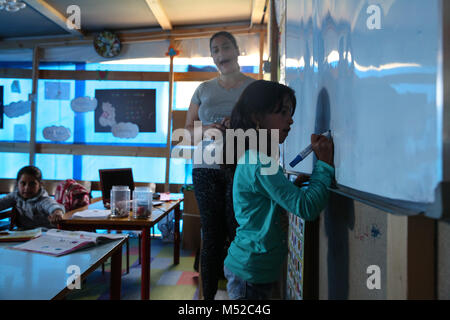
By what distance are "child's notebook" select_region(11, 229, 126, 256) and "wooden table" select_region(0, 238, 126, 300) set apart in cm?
2

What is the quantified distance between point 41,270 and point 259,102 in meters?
0.80

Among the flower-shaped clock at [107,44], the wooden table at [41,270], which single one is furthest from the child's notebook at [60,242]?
the flower-shaped clock at [107,44]

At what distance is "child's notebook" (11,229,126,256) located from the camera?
3.48ft

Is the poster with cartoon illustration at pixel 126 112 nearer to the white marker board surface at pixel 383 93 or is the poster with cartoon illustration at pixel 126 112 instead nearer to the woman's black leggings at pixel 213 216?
the woman's black leggings at pixel 213 216

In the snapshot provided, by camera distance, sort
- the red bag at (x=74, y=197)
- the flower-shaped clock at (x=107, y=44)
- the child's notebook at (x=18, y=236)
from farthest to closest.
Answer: the flower-shaped clock at (x=107, y=44), the red bag at (x=74, y=197), the child's notebook at (x=18, y=236)

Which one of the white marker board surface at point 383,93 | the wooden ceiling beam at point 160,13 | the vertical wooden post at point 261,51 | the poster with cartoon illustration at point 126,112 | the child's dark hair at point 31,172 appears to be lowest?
the child's dark hair at point 31,172

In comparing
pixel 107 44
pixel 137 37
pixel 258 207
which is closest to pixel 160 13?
pixel 137 37

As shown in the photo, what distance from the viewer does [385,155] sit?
0.47 metres

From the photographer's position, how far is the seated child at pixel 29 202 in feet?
7.57

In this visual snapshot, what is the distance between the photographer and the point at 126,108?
12.6 feet

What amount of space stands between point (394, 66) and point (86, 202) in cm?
260

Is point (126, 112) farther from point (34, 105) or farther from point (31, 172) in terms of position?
point (31, 172)

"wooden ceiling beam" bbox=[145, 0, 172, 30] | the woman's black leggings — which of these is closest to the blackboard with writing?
"wooden ceiling beam" bbox=[145, 0, 172, 30]

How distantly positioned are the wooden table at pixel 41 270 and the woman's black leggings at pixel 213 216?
0.45m
